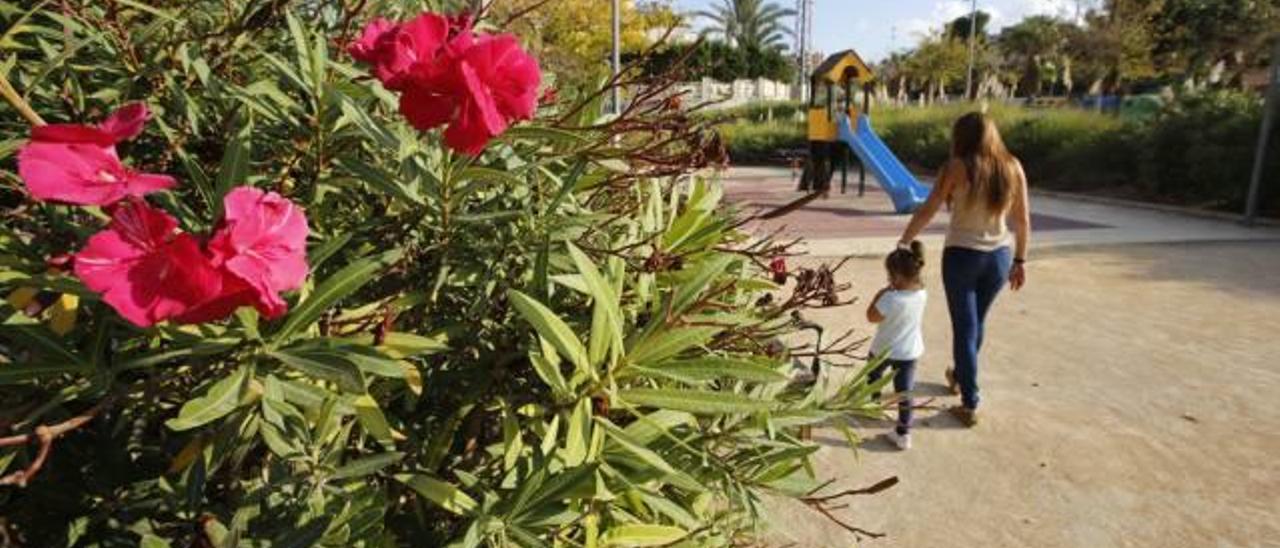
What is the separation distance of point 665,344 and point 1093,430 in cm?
376

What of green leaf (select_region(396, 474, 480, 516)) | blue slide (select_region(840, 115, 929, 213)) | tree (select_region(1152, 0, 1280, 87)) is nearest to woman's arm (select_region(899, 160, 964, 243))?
green leaf (select_region(396, 474, 480, 516))

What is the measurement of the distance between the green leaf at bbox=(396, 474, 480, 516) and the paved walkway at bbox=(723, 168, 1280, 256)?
21.5 feet

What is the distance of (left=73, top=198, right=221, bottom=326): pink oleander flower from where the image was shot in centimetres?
71

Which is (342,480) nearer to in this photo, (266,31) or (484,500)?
(484,500)

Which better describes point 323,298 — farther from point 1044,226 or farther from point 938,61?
point 938,61

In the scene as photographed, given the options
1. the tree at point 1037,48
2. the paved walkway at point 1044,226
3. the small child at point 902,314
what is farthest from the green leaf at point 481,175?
the tree at point 1037,48

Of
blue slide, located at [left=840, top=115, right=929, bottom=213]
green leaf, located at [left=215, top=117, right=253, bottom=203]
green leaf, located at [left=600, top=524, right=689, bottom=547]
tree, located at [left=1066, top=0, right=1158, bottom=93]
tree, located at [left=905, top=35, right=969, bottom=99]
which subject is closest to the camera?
green leaf, located at [left=215, top=117, right=253, bottom=203]

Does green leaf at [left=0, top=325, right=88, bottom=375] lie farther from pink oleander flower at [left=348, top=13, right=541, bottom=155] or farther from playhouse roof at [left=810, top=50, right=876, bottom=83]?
playhouse roof at [left=810, top=50, right=876, bottom=83]

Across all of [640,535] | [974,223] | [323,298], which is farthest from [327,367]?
[974,223]

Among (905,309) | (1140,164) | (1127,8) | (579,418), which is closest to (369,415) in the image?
(579,418)

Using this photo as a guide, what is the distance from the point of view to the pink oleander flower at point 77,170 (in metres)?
0.75

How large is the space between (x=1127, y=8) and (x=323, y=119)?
43452mm

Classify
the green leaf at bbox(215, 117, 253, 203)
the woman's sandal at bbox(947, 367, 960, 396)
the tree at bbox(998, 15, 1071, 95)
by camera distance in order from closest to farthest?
the green leaf at bbox(215, 117, 253, 203)
the woman's sandal at bbox(947, 367, 960, 396)
the tree at bbox(998, 15, 1071, 95)

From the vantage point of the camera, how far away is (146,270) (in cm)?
73
